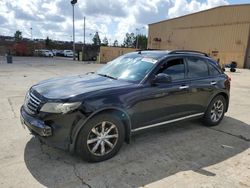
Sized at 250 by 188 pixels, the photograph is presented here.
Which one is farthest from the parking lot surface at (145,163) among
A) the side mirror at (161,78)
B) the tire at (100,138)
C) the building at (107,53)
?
the building at (107,53)

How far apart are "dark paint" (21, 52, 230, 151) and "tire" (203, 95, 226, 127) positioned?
0.28 meters

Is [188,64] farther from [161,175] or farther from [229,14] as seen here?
[229,14]

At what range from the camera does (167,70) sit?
16.1 feet

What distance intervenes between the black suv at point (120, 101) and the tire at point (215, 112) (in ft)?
0.07

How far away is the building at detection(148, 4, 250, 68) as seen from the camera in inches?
1382

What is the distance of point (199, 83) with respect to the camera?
5422mm

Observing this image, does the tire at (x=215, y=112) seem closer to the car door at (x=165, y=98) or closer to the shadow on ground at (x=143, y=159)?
the shadow on ground at (x=143, y=159)

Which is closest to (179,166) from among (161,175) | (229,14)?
(161,175)

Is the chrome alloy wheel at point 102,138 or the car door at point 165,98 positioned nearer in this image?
the chrome alloy wheel at point 102,138

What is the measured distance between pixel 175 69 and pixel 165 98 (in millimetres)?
691

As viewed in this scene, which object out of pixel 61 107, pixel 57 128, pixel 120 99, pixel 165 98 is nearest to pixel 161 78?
pixel 165 98

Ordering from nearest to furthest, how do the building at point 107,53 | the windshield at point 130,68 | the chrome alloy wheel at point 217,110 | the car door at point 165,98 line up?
1. the car door at point 165,98
2. the windshield at point 130,68
3. the chrome alloy wheel at point 217,110
4. the building at point 107,53

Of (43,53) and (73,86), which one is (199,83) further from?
(43,53)

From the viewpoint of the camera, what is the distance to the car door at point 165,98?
4402 millimetres
